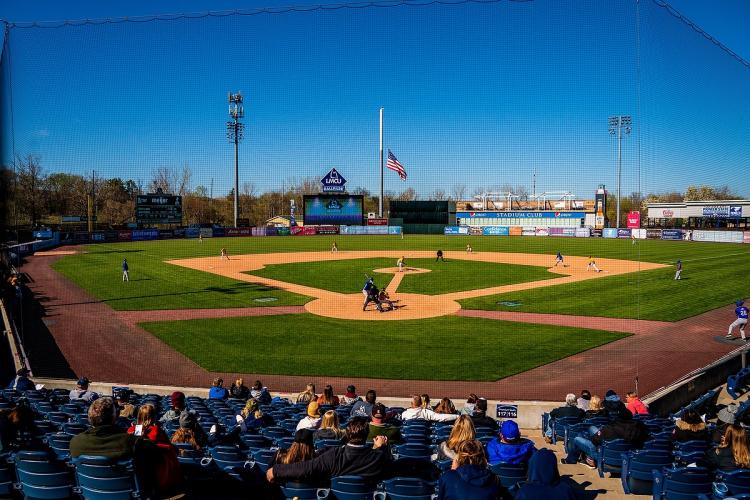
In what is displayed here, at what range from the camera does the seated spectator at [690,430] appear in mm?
7039

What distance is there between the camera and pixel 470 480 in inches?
155

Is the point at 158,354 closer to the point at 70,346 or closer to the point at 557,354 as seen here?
the point at 70,346

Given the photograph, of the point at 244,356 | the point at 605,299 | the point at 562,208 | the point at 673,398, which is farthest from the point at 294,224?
the point at 673,398

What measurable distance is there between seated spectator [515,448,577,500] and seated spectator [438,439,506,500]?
22cm

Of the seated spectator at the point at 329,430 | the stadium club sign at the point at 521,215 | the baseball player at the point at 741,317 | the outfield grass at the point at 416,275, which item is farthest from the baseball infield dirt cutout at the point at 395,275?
the stadium club sign at the point at 521,215

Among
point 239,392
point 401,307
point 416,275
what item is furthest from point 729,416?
point 416,275

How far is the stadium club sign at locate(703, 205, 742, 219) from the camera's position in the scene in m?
65.8

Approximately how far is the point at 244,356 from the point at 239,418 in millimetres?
8328

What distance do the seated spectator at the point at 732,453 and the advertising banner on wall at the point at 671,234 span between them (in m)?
75.2

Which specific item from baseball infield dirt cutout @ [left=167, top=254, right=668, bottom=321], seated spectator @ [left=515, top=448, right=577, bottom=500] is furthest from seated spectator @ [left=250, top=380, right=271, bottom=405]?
baseball infield dirt cutout @ [left=167, top=254, right=668, bottom=321]

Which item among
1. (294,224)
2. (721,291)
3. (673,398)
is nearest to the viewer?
(673,398)

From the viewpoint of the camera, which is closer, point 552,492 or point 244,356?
point 552,492

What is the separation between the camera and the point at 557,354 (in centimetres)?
1641

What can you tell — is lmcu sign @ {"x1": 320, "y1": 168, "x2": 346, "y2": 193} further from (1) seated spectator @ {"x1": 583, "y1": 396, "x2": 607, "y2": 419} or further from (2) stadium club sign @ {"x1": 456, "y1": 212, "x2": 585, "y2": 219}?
(1) seated spectator @ {"x1": 583, "y1": 396, "x2": 607, "y2": 419}
